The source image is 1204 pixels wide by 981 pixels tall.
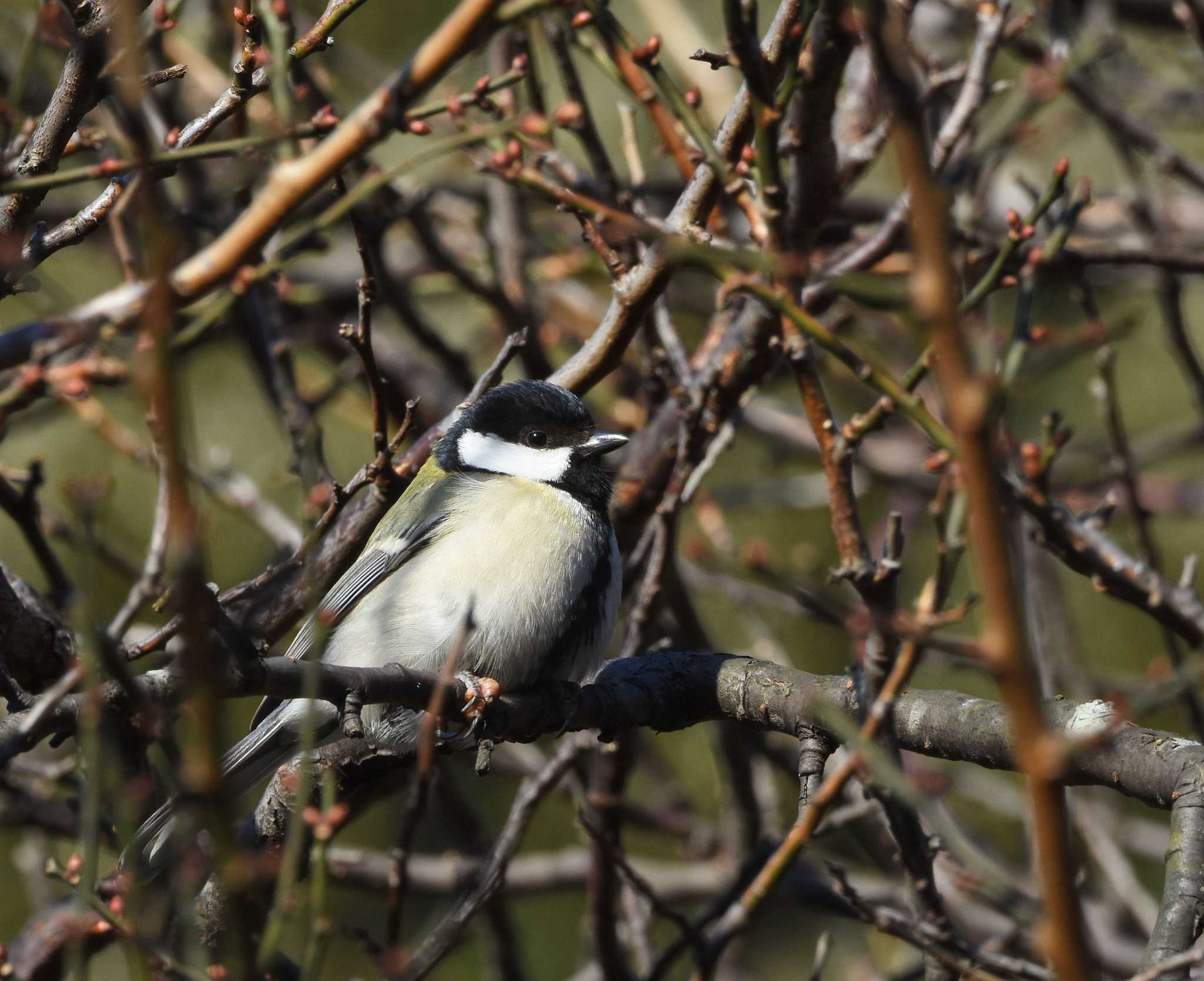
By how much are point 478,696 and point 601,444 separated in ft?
3.97

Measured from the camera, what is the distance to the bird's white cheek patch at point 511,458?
3.75 meters

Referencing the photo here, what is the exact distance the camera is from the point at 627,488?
380 cm

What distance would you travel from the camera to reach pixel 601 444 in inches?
146

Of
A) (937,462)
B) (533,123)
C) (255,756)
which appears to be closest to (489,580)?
(255,756)

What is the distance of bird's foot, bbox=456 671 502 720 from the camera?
2.65 metres

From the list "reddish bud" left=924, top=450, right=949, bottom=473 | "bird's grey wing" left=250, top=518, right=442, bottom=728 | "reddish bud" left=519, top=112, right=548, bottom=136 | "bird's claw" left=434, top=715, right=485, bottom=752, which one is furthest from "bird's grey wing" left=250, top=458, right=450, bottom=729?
"reddish bud" left=519, top=112, right=548, bottom=136

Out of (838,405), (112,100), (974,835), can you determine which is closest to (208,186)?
(112,100)

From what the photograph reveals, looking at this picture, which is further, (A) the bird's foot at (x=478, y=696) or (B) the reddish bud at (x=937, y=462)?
(A) the bird's foot at (x=478, y=696)

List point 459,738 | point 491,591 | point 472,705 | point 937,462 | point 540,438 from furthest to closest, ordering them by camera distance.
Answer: point 540,438, point 491,591, point 459,738, point 472,705, point 937,462

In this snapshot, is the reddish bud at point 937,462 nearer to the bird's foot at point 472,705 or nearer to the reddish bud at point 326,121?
the bird's foot at point 472,705

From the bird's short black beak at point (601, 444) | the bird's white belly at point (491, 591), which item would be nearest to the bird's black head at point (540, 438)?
the bird's short black beak at point (601, 444)

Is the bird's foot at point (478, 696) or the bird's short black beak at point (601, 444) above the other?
the bird's short black beak at point (601, 444)

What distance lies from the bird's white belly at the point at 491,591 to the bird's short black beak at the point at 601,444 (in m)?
0.21

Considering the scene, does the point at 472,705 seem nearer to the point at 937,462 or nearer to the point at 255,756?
the point at 255,756
